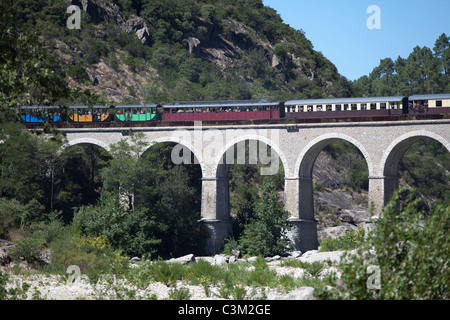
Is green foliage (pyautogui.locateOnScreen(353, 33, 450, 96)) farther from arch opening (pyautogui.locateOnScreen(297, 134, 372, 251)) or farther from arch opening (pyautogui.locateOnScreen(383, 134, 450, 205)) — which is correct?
arch opening (pyautogui.locateOnScreen(297, 134, 372, 251))

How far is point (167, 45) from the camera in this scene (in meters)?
90.4

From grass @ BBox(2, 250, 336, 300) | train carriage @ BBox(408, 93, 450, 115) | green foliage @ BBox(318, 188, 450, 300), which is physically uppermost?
train carriage @ BBox(408, 93, 450, 115)

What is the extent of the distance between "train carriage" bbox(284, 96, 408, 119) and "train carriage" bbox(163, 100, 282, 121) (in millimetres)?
1574

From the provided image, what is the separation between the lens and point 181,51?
9031 centimetres

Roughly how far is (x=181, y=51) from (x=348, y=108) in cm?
4361

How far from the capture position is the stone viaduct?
4688cm

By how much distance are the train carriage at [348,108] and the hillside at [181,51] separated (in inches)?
864

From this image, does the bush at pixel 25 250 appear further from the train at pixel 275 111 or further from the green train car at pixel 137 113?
the green train car at pixel 137 113

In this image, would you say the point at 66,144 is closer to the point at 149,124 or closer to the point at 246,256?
the point at 149,124

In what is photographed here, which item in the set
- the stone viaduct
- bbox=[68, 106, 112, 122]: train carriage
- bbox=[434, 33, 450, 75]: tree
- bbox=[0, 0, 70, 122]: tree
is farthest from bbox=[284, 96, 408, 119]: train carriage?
bbox=[434, 33, 450, 75]: tree

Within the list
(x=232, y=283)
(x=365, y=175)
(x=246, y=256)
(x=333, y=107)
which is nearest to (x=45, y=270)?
(x=232, y=283)

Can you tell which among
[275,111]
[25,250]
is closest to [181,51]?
[275,111]

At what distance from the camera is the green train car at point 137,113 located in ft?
189
